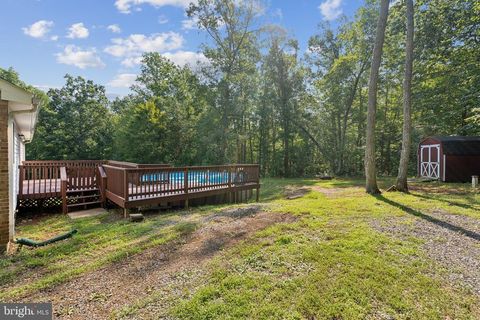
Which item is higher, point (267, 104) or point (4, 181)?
point (267, 104)

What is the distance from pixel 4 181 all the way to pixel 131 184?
288 cm

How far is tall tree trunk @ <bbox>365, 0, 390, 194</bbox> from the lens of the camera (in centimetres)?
891

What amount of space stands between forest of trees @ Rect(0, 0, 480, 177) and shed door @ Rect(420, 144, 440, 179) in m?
2.73

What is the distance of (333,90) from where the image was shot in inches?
829

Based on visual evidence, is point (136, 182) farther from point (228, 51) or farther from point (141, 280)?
point (228, 51)

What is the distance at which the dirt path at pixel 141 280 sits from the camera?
2.86 metres

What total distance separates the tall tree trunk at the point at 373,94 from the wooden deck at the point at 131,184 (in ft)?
16.7

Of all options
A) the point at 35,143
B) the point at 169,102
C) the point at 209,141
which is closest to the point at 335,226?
Answer: the point at 209,141

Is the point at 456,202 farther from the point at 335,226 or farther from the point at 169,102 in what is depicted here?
the point at 169,102

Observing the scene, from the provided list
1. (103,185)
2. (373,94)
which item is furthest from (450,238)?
(103,185)

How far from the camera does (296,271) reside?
342cm

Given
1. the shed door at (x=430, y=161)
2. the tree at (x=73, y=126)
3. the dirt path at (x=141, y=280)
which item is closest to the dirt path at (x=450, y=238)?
the dirt path at (x=141, y=280)

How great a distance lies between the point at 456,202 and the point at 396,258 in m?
5.96

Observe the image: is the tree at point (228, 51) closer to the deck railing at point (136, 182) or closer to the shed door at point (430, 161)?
the deck railing at point (136, 182)
